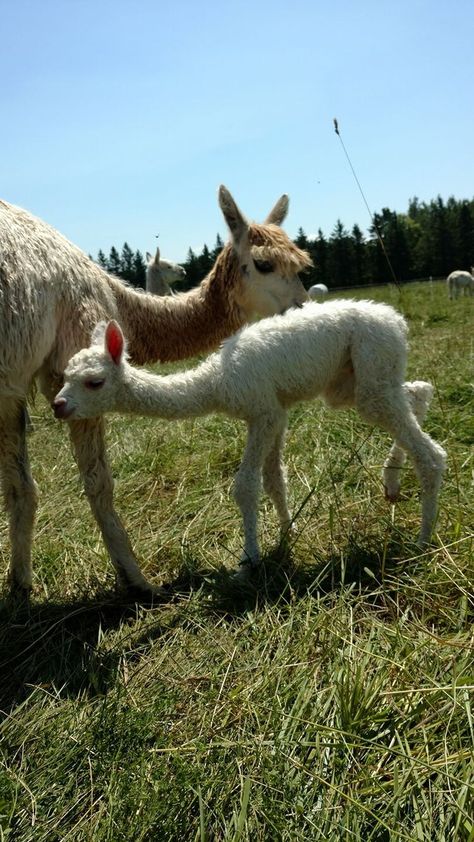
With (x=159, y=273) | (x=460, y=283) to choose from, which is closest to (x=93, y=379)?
(x=159, y=273)

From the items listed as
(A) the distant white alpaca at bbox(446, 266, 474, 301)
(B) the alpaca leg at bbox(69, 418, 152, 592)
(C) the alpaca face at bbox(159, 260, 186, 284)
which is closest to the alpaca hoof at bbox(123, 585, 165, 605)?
(B) the alpaca leg at bbox(69, 418, 152, 592)

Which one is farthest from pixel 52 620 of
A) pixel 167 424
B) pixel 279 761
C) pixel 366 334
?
pixel 167 424

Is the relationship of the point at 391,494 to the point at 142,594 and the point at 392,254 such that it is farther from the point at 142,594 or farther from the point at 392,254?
the point at 392,254

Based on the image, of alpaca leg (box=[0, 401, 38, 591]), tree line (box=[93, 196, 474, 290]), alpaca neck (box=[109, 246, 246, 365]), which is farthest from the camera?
tree line (box=[93, 196, 474, 290])

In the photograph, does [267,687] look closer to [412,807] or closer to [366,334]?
[412,807]

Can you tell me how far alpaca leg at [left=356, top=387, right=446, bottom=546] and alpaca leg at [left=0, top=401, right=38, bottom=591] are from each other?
2122 millimetres

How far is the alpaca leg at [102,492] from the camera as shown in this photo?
3658mm

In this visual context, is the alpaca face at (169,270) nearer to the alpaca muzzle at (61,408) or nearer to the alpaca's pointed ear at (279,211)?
the alpaca's pointed ear at (279,211)

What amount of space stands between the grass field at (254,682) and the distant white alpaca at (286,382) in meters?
0.40

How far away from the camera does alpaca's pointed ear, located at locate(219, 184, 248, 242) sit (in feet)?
14.9

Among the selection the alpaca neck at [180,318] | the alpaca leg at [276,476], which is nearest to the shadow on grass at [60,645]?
the alpaca leg at [276,476]

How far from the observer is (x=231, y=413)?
3.55 meters

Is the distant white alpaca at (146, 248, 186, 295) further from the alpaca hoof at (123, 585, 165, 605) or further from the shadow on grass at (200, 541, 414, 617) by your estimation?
the shadow on grass at (200, 541, 414, 617)

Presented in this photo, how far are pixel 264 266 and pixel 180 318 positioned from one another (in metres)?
0.71
